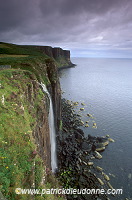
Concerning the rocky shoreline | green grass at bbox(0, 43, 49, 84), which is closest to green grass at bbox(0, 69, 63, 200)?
green grass at bbox(0, 43, 49, 84)

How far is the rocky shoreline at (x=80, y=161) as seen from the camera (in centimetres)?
2331

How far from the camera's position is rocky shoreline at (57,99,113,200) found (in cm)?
2331

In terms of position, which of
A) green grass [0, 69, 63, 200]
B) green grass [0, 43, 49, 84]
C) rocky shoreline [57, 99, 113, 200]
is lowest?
rocky shoreline [57, 99, 113, 200]

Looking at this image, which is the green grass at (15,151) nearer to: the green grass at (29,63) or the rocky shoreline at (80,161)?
the green grass at (29,63)

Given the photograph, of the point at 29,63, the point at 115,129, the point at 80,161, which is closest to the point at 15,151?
the point at 80,161

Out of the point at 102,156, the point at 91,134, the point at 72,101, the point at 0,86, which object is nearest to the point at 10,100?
the point at 0,86

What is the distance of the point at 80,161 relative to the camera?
28641 millimetres

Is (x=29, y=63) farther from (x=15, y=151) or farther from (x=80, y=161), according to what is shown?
(x=80, y=161)

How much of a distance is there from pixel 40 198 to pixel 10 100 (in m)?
8.64

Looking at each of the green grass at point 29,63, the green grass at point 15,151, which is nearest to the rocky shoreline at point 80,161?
the green grass at point 15,151

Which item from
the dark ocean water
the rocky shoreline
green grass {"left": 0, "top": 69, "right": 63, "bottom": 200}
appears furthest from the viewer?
the dark ocean water

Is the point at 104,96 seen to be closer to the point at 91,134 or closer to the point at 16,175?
the point at 91,134

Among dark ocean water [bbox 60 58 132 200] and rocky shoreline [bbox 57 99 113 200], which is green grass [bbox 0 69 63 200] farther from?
dark ocean water [bbox 60 58 132 200]

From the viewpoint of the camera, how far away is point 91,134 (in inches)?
1593
